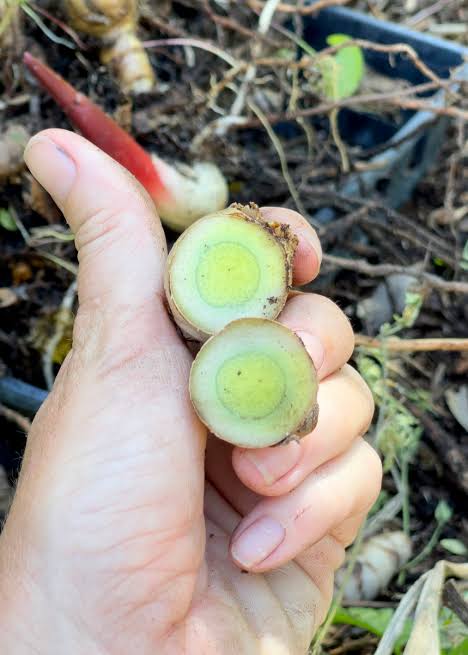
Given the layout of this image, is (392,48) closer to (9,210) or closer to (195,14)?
(195,14)

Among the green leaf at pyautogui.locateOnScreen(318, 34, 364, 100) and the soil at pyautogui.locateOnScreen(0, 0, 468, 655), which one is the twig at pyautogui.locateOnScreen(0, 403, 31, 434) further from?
the green leaf at pyautogui.locateOnScreen(318, 34, 364, 100)

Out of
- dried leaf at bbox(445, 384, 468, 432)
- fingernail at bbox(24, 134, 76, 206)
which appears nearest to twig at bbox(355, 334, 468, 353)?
dried leaf at bbox(445, 384, 468, 432)

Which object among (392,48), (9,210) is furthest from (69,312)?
(392,48)

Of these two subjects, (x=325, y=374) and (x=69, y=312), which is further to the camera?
(x=69, y=312)

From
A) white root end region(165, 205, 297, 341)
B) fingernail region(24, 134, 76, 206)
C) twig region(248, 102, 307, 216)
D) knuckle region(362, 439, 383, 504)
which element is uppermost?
fingernail region(24, 134, 76, 206)

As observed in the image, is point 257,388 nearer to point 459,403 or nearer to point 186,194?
point 186,194
